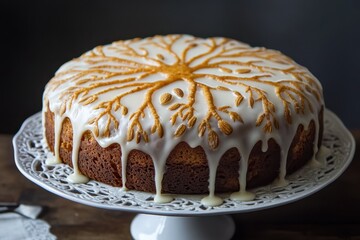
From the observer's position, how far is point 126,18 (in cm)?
312

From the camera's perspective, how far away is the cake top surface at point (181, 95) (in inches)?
61.5

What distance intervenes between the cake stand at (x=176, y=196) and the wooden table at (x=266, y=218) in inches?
2.7

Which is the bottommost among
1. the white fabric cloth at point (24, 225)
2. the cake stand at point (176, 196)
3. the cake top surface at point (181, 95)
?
the white fabric cloth at point (24, 225)

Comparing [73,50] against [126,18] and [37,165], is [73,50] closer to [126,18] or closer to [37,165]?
[126,18]

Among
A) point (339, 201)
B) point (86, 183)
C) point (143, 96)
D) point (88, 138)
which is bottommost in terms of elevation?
point (339, 201)

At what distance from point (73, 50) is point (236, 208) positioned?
1.81 meters

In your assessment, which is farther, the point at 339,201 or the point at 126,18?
the point at 126,18

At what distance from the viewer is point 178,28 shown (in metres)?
3.13

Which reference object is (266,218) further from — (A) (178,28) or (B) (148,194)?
(A) (178,28)

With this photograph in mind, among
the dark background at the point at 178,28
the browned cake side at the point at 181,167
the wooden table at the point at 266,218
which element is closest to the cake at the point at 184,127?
the browned cake side at the point at 181,167

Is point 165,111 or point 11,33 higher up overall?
point 165,111

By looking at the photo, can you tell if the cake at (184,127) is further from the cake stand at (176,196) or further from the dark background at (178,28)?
the dark background at (178,28)

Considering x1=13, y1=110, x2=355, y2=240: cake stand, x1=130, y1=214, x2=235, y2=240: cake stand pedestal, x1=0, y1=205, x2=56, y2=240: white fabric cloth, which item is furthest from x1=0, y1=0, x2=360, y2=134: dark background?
x1=130, y1=214, x2=235, y2=240: cake stand pedestal

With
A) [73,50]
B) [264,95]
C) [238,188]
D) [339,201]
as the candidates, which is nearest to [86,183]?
[238,188]
